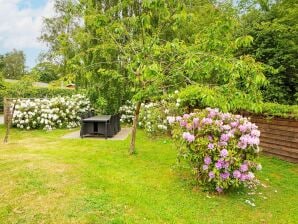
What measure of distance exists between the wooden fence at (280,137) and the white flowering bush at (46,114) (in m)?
6.41

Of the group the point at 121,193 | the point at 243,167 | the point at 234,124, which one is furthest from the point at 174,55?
the point at 121,193

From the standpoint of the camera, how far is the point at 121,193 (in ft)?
15.6

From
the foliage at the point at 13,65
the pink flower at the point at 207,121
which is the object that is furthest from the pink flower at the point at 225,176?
the foliage at the point at 13,65

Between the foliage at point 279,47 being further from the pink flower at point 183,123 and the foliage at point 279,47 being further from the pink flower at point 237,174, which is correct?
the pink flower at point 237,174

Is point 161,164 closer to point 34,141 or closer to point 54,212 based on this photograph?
point 54,212

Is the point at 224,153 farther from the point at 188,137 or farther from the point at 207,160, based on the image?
the point at 188,137

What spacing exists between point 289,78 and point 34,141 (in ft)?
25.7

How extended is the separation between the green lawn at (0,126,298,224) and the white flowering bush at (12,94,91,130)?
4.23m

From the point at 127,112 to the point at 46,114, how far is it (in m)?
3.05

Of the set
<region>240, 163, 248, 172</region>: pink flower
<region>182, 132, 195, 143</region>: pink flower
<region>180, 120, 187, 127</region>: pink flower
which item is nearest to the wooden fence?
<region>240, 163, 248, 172</region>: pink flower

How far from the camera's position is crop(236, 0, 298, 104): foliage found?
932cm

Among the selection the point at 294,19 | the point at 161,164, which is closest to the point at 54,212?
the point at 161,164

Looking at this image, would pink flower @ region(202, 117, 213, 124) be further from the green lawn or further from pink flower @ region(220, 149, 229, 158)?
the green lawn

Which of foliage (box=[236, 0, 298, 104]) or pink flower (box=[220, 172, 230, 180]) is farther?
foliage (box=[236, 0, 298, 104])
